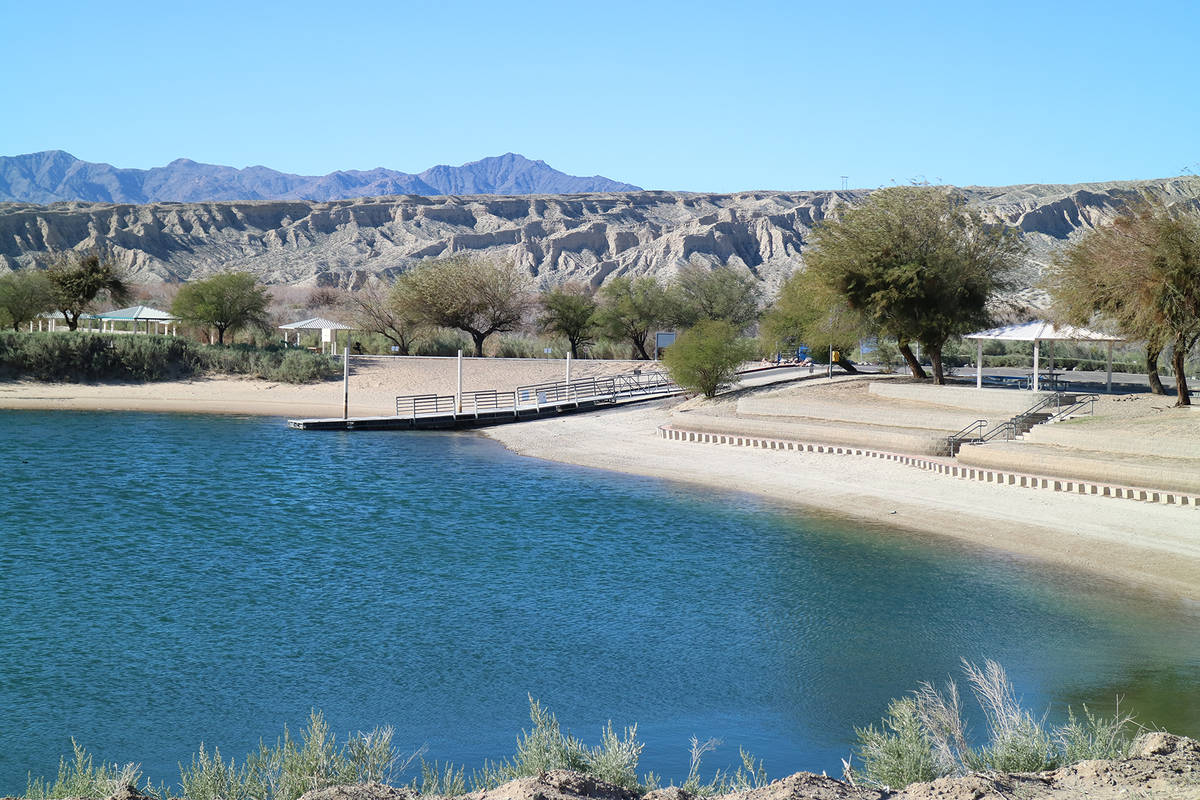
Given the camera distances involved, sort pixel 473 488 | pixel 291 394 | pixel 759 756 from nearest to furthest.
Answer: pixel 759 756
pixel 473 488
pixel 291 394

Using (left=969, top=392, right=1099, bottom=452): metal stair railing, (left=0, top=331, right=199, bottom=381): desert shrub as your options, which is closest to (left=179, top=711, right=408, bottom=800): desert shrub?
(left=969, top=392, right=1099, bottom=452): metal stair railing

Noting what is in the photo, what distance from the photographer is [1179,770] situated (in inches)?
301

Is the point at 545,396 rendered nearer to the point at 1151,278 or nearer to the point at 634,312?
the point at 634,312

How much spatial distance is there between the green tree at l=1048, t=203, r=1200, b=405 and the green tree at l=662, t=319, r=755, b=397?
500 inches

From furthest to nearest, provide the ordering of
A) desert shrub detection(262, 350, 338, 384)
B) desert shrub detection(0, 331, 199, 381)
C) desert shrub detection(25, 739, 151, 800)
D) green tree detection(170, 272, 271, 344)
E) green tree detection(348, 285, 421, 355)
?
green tree detection(348, 285, 421, 355) → green tree detection(170, 272, 271, 344) → desert shrub detection(262, 350, 338, 384) → desert shrub detection(0, 331, 199, 381) → desert shrub detection(25, 739, 151, 800)

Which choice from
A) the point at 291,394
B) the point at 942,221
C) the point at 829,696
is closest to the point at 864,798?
the point at 829,696

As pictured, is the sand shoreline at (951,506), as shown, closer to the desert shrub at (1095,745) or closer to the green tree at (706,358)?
the green tree at (706,358)

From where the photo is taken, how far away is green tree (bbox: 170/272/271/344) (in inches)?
2181

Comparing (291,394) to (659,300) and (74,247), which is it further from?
(74,247)

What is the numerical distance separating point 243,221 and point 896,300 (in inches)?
4594

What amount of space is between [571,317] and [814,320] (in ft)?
71.7

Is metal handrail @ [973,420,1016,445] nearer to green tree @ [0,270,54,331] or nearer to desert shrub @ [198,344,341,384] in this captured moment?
desert shrub @ [198,344,341,384]

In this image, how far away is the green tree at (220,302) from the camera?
55.4 metres

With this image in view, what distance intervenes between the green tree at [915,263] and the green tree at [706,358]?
507cm
